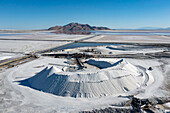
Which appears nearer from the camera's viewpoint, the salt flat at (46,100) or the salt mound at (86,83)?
the salt flat at (46,100)

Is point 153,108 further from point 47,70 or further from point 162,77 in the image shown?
point 47,70

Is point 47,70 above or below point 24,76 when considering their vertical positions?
above

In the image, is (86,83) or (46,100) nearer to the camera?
(46,100)

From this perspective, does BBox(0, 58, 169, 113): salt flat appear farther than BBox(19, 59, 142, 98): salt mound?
No

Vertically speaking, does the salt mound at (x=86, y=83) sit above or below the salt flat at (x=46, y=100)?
above

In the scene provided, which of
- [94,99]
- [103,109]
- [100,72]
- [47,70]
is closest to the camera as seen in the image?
[103,109]

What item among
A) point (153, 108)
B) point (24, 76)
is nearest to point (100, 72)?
point (153, 108)

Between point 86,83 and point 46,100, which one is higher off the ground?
point 86,83

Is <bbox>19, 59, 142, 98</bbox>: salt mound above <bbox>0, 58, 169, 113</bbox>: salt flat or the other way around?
above
